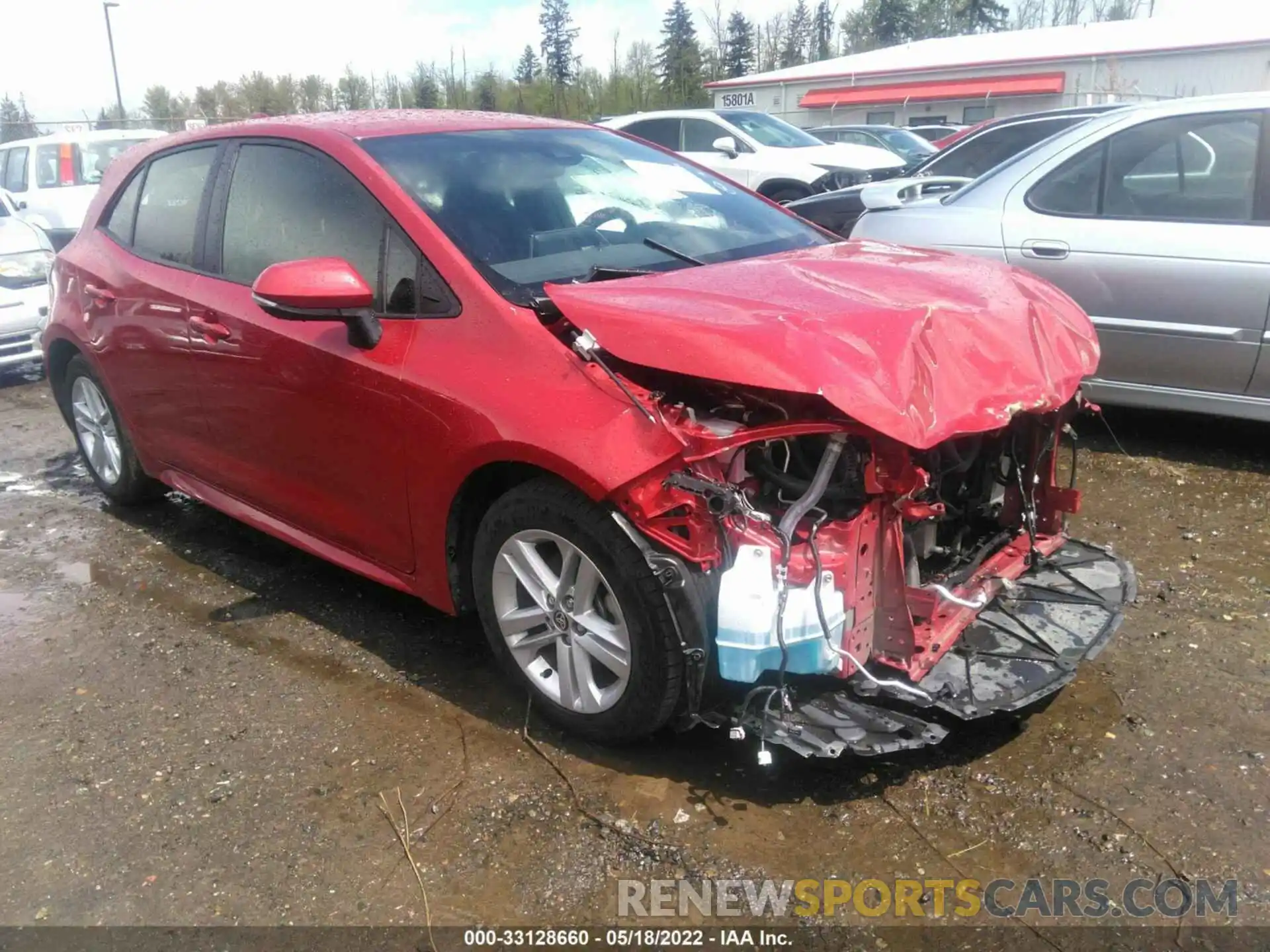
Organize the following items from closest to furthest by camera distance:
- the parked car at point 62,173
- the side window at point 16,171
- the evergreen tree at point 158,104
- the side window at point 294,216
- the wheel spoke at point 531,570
→ the wheel spoke at point 531,570
the side window at point 294,216
the parked car at point 62,173
the side window at point 16,171
the evergreen tree at point 158,104

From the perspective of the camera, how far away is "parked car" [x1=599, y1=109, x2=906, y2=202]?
38.5 ft

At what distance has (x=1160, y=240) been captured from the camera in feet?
15.3

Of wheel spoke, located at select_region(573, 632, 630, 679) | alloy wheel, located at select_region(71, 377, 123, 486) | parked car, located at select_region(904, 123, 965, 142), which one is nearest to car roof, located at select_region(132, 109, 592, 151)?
alloy wheel, located at select_region(71, 377, 123, 486)

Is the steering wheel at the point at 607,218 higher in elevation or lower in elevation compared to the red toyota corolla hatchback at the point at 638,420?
higher

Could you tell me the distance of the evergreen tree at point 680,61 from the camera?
175 ft

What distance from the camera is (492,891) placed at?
2404mm

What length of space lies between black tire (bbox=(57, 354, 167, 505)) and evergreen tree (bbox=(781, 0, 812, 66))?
70.3 m

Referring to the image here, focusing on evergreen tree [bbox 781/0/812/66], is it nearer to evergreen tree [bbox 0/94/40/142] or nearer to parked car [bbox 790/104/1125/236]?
evergreen tree [bbox 0/94/40/142]

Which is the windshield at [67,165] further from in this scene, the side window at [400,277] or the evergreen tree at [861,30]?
the evergreen tree at [861,30]

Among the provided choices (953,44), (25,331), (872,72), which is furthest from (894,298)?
(953,44)

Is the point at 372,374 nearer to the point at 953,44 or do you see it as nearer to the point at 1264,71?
the point at 1264,71

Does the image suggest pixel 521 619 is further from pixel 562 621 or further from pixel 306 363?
pixel 306 363

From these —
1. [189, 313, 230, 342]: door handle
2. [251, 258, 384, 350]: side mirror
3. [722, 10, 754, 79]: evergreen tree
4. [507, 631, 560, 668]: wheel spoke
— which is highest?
[722, 10, 754, 79]: evergreen tree

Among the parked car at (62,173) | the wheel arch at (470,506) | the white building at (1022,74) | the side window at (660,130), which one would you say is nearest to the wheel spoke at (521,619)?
the wheel arch at (470,506)
